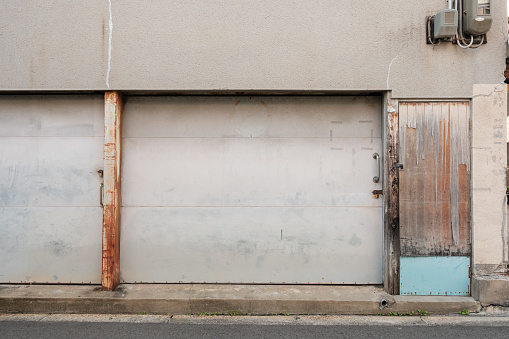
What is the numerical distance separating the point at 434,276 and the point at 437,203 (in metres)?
0.89

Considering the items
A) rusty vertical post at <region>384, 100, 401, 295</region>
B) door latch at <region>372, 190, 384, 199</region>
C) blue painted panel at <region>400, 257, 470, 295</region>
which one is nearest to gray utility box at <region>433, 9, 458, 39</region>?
rusty vertical post at <region>384, 100, 401, 295</region>

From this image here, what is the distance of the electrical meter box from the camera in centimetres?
446

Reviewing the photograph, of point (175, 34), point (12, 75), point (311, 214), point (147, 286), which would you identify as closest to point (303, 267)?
point (311, 214)

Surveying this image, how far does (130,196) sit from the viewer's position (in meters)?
5.04

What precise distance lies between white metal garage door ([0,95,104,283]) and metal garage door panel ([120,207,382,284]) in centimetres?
55

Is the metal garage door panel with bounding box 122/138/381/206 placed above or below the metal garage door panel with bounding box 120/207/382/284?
above

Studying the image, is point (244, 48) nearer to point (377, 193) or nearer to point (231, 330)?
point (377, 193)

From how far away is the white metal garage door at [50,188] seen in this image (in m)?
5.00

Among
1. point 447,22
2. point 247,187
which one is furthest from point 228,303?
point 447,22

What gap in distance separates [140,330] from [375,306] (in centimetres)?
265

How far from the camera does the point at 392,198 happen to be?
4.71 m

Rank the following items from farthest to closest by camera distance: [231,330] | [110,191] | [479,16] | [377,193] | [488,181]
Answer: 1. [377,193]
2. [110,191]
3. [488,181]
4. [479,16]
5. [231,330]

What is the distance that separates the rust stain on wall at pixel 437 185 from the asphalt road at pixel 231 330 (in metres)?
0.94

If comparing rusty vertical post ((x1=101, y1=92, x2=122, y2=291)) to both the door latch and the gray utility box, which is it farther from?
the gray utility box
